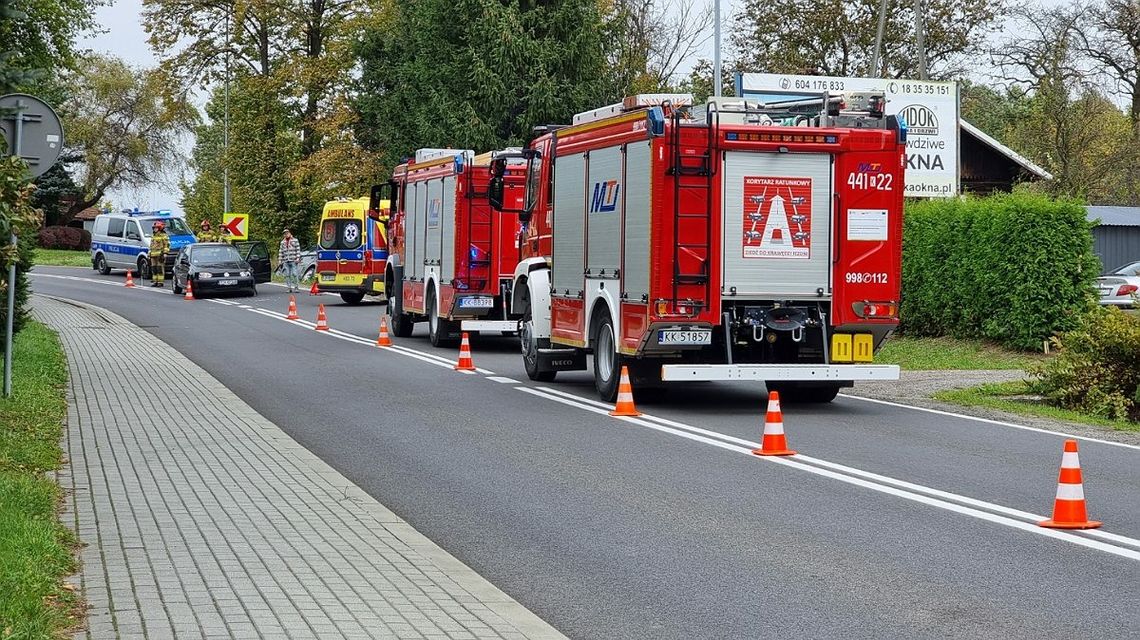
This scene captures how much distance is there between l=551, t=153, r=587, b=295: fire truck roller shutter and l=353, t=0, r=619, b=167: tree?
3027 cm

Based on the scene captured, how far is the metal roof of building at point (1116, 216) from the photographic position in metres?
36.6

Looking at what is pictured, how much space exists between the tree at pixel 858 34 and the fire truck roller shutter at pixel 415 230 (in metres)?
30.9

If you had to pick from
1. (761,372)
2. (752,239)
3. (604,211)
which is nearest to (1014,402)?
(761,372)

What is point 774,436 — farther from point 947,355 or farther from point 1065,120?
point 1065,120

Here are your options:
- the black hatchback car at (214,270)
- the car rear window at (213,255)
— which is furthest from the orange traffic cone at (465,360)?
the car rear window at (213,255)

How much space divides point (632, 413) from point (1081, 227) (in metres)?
10.5

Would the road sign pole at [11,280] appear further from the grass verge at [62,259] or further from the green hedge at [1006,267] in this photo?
the grass verge at [62,259]

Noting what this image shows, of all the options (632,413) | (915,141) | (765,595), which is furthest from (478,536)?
(915,141)

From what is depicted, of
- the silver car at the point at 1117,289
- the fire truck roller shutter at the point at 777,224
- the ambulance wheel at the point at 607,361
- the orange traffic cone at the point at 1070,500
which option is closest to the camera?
the orange traffic cone at the point at 1070,500

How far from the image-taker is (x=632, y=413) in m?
16.2

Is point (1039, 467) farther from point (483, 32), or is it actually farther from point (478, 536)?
point (483, 32)

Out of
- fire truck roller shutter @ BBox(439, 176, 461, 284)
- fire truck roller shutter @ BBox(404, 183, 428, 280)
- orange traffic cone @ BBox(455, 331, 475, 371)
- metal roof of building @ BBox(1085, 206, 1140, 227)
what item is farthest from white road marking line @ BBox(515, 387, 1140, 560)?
metal roof of building @ BBox(1085, 206, 1140, 227)

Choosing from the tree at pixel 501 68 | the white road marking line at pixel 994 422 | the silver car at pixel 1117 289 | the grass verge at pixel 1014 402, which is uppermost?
the tree at pixel 501 68

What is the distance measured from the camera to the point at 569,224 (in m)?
19.2
